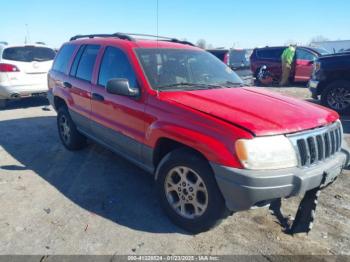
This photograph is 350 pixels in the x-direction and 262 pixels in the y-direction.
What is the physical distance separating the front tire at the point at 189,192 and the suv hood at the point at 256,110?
48 centimetres

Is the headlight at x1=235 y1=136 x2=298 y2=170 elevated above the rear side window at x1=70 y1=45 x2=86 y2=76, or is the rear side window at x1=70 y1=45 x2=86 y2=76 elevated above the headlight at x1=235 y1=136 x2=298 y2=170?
the rear side window at x1=70 y1=45 x2=86 y2=76

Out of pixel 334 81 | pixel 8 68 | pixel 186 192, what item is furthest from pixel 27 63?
pixel 334 81

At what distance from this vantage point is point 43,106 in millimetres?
9602

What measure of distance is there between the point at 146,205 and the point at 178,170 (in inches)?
32.4

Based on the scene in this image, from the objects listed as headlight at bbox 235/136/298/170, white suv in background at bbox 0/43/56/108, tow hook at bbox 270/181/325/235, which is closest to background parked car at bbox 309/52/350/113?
tow hook at bbox 270/181/325/235

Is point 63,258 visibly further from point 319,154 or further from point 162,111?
point 319,154

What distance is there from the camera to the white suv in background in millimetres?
8547

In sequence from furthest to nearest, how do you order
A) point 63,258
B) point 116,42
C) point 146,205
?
point 116,42
point 146,205
point 63,258

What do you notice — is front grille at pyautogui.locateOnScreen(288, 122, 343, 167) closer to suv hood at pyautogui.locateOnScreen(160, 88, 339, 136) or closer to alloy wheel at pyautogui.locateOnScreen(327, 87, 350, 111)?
suv hood at pyautogui.locateOnScreen(160, 88, 339, 136)

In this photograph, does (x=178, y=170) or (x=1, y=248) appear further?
(x=178, y=170)

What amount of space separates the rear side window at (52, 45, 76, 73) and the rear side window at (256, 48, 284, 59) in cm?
1164

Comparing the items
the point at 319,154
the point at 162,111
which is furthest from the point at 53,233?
the point at 319,154

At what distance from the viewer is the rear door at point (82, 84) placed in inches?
184

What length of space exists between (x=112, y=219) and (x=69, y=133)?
2482 mm
